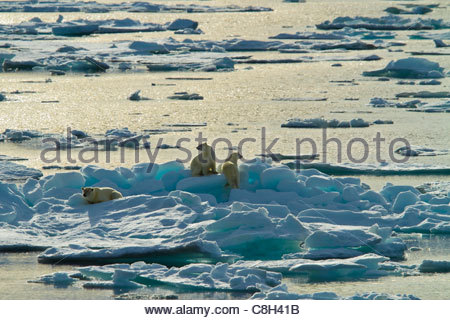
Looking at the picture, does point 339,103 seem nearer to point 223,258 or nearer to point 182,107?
point 182,107

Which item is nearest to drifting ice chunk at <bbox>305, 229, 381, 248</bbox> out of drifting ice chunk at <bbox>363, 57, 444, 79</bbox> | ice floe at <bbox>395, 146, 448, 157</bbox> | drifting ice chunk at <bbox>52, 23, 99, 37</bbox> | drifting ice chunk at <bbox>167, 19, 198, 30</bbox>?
ice floe at <bbox>395, 146, 448, 157</bbox>

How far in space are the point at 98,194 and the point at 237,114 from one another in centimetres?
661

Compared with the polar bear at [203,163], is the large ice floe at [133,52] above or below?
above

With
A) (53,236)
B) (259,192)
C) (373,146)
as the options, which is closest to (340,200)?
(259,192)

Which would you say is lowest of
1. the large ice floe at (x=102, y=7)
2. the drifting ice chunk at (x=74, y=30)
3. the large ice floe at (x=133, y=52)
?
the large ice floe at (x=133, y=52)

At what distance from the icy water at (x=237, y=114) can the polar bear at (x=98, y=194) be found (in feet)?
3.77

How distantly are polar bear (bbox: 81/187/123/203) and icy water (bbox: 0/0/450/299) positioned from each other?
1148mm

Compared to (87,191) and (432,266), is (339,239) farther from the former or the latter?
(87,191)

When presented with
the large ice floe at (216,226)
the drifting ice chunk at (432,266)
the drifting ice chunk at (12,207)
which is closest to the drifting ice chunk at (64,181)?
the large ice floe at (216,226)

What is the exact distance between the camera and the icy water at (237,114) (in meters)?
6.01

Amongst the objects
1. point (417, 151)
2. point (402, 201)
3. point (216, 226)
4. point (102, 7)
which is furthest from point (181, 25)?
point (216, 226)

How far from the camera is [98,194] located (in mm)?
7723

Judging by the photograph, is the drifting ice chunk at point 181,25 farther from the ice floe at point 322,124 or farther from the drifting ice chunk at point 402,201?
the drifting ice chunk at point 402,201

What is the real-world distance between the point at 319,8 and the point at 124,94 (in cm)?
3103
